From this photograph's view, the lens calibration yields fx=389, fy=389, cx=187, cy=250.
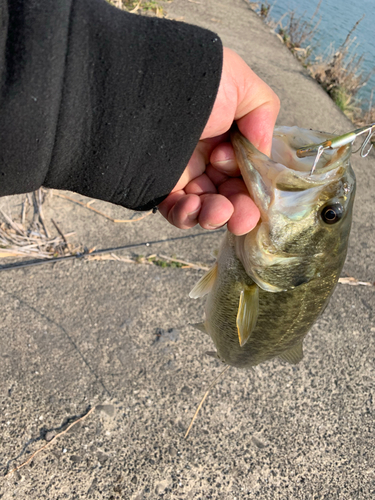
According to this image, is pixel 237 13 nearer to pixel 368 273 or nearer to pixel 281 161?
pixel 368 273

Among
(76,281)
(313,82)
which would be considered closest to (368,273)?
(76,281)

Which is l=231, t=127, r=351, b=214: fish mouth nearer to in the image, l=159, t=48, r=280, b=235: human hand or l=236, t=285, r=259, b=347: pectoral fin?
l=159, t=48, r=280, b=235: human hand

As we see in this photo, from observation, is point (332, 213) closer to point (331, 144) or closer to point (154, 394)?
point (331, 144)

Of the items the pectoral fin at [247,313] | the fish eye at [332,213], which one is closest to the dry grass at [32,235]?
the pectoral fin at [247,313]

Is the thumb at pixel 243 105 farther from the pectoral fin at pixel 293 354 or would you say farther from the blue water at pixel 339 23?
the blue water at pixel 339 23

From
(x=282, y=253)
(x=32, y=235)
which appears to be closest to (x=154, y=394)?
(x=282, y=253)
